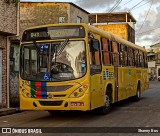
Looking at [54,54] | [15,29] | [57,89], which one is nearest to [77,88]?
[57,89]

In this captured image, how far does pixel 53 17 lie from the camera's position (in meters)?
30.0

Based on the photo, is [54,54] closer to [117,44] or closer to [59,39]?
[59,39]

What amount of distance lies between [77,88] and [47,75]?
106 centimetres

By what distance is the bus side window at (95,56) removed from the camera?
11502 mm

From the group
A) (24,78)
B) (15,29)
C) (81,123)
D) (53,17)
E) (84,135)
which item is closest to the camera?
(84,135)

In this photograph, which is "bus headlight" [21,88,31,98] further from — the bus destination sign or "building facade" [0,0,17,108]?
"building facade" [0,0,17,108]

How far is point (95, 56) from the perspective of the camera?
11.9 m

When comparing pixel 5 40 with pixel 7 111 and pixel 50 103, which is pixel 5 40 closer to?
pixel 7 111

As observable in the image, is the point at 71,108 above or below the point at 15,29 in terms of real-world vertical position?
below

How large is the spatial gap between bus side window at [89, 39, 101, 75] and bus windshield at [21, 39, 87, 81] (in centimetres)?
42

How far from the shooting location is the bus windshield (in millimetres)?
11125

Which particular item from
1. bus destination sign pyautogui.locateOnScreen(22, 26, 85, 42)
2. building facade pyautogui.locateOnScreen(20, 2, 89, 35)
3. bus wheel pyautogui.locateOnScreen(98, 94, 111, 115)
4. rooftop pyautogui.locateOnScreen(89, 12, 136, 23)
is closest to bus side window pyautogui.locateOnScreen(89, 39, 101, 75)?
bus destination sign pyautogui.locateOnScreen(22, 26, 85, 42)

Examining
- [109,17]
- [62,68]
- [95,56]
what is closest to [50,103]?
[62,68]

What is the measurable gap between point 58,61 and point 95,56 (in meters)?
1.36
